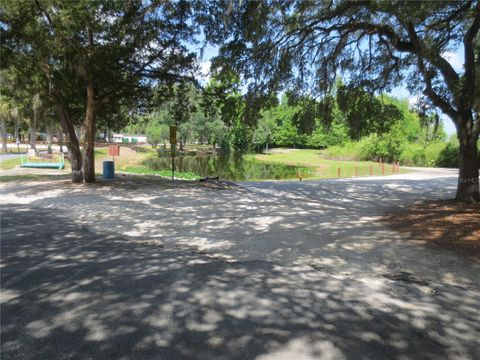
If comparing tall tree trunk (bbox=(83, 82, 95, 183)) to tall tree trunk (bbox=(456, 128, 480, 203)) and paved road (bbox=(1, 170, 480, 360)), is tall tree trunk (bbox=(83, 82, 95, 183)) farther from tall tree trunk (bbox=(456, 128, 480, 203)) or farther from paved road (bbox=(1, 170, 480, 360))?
tall tree trunk (bbox=(456, 128, 480, 203))

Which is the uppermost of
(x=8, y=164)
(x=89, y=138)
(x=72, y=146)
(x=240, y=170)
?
(x=89, y=138)

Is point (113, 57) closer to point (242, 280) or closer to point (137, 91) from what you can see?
point (137, 91)

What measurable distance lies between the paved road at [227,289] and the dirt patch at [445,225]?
1.43 feet

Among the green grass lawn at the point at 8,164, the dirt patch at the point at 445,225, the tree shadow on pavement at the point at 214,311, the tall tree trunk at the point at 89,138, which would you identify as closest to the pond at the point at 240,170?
the green grass lawn at the point at 8,164

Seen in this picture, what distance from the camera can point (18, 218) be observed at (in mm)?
8258

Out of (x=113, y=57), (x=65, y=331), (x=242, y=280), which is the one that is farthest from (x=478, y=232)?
(x=113, y=57)

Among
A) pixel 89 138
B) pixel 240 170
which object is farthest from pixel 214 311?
pixel 240 170

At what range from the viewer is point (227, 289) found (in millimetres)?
4387

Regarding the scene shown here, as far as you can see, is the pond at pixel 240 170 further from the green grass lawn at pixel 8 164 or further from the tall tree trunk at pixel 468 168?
the tall tree trunk at pixel 468 168

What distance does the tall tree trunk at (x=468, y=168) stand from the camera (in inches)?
408

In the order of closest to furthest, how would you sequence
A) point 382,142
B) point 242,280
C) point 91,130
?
point 242,280
point 91,130
point 382,142

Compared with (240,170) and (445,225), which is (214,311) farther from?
(240,170)

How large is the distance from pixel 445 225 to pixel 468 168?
3.87 meters

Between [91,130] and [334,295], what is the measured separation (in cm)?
1254
